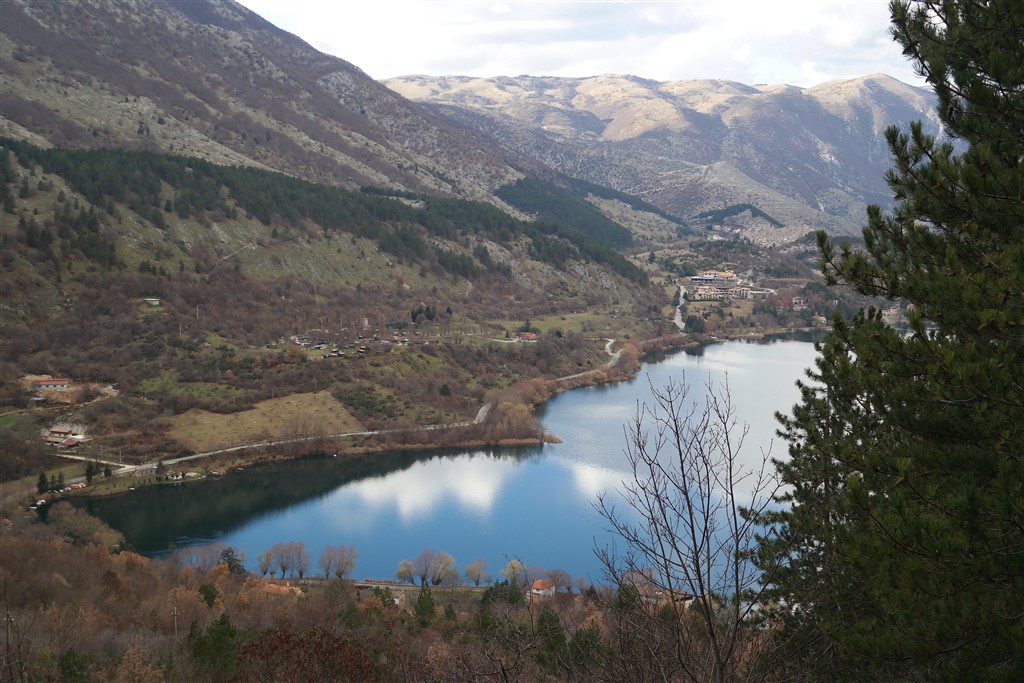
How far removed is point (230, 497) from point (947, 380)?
3958 centimetres

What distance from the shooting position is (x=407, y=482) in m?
43.3

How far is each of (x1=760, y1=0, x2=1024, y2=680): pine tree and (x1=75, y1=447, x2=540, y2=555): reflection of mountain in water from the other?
32.9 metres

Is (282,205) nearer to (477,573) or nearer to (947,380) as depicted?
(477,573)

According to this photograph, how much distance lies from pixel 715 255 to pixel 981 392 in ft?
410

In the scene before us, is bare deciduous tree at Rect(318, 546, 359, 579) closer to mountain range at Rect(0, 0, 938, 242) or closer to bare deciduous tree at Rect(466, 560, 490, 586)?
bare deciduous tree at Rect(466, 560, 490, 586)

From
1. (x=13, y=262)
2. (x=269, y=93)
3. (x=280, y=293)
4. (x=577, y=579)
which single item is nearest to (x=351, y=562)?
(x=577, y=579)

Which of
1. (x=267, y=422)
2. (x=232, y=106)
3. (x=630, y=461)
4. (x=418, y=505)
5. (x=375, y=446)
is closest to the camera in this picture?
(x=630, y=461)

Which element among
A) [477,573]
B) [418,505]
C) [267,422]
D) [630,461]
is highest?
[630,461]

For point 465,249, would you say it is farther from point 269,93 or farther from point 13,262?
point 269,93

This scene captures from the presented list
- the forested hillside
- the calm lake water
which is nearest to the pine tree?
the calm lake water

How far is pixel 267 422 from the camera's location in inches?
1945

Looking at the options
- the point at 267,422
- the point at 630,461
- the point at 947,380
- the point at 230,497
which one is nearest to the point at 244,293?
the point at 267,422

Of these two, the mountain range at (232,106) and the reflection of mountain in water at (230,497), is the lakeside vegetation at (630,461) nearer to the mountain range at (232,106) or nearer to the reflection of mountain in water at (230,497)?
the reflection of mountain in water at (230,497)

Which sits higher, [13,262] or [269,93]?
[269,93]
